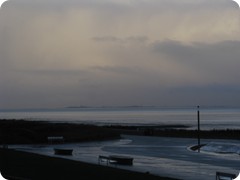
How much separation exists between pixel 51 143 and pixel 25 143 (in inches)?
50.3

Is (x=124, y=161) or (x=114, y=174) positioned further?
(x=124, y=161)

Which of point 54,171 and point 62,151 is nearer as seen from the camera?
point 54,171

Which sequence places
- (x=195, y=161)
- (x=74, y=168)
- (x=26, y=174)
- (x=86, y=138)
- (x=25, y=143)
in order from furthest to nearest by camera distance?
1. (x=86, y=138)
2. (x=25, y=143)
3. (x=195, y=161)
4. (x=74, y=168)
5. (x=26, y=174)

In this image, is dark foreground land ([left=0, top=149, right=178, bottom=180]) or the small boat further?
the small boat

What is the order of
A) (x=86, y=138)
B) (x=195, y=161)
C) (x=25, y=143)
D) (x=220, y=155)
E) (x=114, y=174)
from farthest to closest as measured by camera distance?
(x=86, y=138) < (x=25, y=143) < (x=220, y=155) < (x=195, y=161) < (x=114, y=174)

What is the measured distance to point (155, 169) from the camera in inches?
542

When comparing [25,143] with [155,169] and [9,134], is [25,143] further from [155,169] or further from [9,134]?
[155,169]

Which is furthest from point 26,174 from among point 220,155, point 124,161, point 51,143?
point 51,143

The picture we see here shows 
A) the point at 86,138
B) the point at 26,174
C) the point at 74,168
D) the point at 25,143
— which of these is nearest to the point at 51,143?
the point at 25,143

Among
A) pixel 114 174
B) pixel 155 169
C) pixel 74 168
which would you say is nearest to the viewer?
pixel 114 174

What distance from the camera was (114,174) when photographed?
35.7 ft

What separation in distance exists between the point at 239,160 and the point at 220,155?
6.76 ft

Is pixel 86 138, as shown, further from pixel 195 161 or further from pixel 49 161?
pixel 49 161

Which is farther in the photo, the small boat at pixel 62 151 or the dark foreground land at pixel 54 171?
the small boat at pixel 62 151
